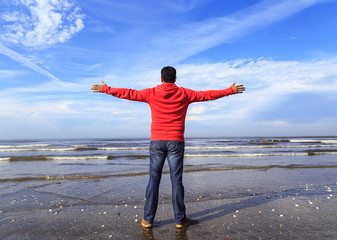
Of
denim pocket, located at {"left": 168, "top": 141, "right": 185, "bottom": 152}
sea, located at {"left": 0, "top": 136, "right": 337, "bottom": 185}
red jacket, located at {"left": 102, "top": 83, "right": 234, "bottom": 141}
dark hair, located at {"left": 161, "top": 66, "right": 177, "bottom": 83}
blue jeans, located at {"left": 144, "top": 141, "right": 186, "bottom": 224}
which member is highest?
dark hair, located at {"left": 161, "top": 66, "right": 177, "bottom": 83}

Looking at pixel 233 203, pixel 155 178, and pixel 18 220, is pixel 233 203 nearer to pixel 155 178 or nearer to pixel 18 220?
pixel 155 178

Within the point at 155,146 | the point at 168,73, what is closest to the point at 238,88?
the point at 168,73

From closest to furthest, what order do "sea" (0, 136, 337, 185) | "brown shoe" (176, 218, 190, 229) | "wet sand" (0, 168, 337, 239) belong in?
1. "wet sand" (0, 168, 337, 239)
2. "brown shoe" (176, 218, 190, 229)
3. "sea" (0, 136, 337, 185)

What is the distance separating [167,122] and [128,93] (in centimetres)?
80

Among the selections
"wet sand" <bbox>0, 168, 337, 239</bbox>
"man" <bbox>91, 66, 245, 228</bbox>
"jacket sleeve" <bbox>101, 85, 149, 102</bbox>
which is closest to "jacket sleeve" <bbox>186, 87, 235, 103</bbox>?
"man" <bbox>91, 66, 245, 228</bbox>

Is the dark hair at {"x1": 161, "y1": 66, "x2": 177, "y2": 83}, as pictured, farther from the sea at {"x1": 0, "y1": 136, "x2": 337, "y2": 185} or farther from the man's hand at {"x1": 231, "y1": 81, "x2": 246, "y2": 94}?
the sea at {"x1": 0, "y1": 136, "x2": 337, "y2": 185}

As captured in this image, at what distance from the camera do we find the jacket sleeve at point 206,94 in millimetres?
3832

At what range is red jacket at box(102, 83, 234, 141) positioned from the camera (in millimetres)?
3705

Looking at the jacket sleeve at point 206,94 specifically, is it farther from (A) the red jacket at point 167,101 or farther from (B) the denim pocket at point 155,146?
(B) the denim pocket at point 155,146

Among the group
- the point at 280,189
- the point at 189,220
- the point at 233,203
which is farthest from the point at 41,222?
the point at 280,189

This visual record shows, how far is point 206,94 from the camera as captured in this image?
3850mm

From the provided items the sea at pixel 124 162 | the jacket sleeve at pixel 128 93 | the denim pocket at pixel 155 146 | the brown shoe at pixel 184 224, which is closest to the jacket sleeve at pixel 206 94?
the jacket sleeve at pixel 128 93

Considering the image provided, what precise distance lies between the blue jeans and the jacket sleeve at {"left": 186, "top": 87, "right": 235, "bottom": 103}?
2.62 ft

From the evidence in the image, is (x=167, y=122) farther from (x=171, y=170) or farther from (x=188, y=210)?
(x=188, y=210)
